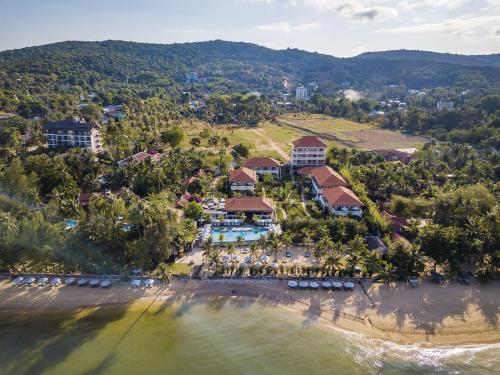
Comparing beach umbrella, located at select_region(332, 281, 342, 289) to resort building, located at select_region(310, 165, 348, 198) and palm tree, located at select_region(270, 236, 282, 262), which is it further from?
resort building, located at select_region(310, 165, 348, 198)

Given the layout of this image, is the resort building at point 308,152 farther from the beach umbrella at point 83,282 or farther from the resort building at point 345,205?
the beach umbrella at point 83,282

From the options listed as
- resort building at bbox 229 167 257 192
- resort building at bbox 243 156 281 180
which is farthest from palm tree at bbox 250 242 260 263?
resort building at bbox 243 156 281 180

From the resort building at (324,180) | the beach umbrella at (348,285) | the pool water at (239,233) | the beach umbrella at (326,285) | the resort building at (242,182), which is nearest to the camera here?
the beach umbrella at (348,285)

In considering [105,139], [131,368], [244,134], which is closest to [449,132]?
[244,134]

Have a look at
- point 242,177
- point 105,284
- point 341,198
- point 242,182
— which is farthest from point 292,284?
point 242,177

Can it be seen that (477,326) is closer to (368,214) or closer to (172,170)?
(368,214)

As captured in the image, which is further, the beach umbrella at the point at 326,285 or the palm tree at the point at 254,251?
the palm tree at the point at 254,251

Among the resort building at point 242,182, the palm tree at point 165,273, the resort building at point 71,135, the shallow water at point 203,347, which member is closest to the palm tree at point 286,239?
the shallow water at point 203,347

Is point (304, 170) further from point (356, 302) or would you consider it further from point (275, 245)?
point (356, 302)
